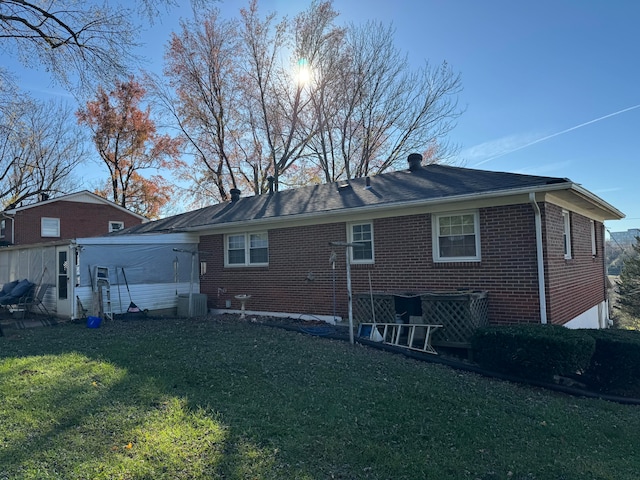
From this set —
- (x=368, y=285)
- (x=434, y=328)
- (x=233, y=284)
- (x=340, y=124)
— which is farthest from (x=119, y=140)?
(x=434, y=328)

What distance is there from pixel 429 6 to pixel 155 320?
13154 millimetres

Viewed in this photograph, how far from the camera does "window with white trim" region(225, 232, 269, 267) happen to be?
38.7ft

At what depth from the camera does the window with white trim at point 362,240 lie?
972cm

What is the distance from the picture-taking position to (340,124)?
24125 millimetres

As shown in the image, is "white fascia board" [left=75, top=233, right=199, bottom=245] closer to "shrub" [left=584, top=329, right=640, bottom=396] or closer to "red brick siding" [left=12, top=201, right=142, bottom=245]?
"shrub" [left=584, top=329, right=640, bottom=396]

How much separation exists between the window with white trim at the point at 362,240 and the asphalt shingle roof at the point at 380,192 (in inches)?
23.2

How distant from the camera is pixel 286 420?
429 centimetres

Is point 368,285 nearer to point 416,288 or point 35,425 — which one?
point 416,288

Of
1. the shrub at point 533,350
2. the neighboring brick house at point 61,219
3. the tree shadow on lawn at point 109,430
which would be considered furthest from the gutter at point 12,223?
the shrub at point 533,350

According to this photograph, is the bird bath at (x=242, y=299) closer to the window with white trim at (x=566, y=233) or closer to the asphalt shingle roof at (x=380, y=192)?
the asphalt shingle roof at (x=380, y=192)

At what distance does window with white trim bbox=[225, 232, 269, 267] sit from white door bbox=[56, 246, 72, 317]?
433 centimetres

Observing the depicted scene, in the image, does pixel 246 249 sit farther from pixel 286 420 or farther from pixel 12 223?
pixel 12 223

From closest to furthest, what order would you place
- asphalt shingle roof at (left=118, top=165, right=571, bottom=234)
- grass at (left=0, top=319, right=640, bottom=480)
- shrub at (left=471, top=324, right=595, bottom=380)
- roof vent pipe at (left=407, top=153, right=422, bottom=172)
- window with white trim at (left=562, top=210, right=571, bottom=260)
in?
grass at (left=0, top=319, right=640, bottom=480) < shrub at (left=471, top=324, right=595, bottom=380) < asphalt shingle roof at (left=118, top=165, right=571, bottom=234) < window with white trim at (left=562, top=210, right=571, bottom=260) < roof vent pipe at (left=407, top=153, right=422, bottom=172)

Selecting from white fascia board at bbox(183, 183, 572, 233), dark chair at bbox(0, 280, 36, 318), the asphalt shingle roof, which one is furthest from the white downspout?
dark chair at bbox(0, 280, 36, 318)
